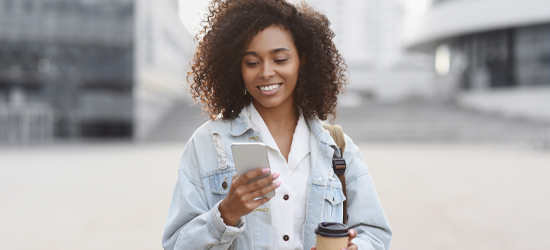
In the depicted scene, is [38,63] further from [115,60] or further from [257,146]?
[257,146]

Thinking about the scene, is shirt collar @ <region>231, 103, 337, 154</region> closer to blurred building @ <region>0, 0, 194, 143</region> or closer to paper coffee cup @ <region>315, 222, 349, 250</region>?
paper coffee cup @ <region>315, 222, 349, 250</region>

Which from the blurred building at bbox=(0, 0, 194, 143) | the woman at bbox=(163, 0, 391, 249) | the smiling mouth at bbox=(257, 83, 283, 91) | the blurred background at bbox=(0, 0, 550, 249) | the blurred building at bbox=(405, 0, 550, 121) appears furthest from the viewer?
the blurred building at bbox=(405, 0, 550, 121)

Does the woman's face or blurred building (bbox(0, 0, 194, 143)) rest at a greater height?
blurred building (bbox(0, 0, 194, 143))

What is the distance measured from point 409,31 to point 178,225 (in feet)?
125

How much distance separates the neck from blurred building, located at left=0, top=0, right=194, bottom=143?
69.5 feet

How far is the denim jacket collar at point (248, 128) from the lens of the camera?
2.06m

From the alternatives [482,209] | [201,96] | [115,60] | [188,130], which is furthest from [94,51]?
[201,96]

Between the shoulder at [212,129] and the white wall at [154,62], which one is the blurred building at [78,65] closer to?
the white wall at [154,62]

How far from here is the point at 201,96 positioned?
7.55ft

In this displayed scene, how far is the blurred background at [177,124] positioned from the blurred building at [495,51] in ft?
0.25

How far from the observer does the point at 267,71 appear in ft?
6.56

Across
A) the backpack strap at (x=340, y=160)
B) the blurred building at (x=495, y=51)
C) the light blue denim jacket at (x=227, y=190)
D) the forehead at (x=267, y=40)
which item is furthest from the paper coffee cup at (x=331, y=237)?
the blurred building at (x=495, y=51)

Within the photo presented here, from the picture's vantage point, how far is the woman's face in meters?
2.01

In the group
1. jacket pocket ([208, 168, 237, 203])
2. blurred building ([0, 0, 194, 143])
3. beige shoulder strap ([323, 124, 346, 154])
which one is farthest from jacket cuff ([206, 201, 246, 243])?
blurred building ([0, 0, 194, 143])
